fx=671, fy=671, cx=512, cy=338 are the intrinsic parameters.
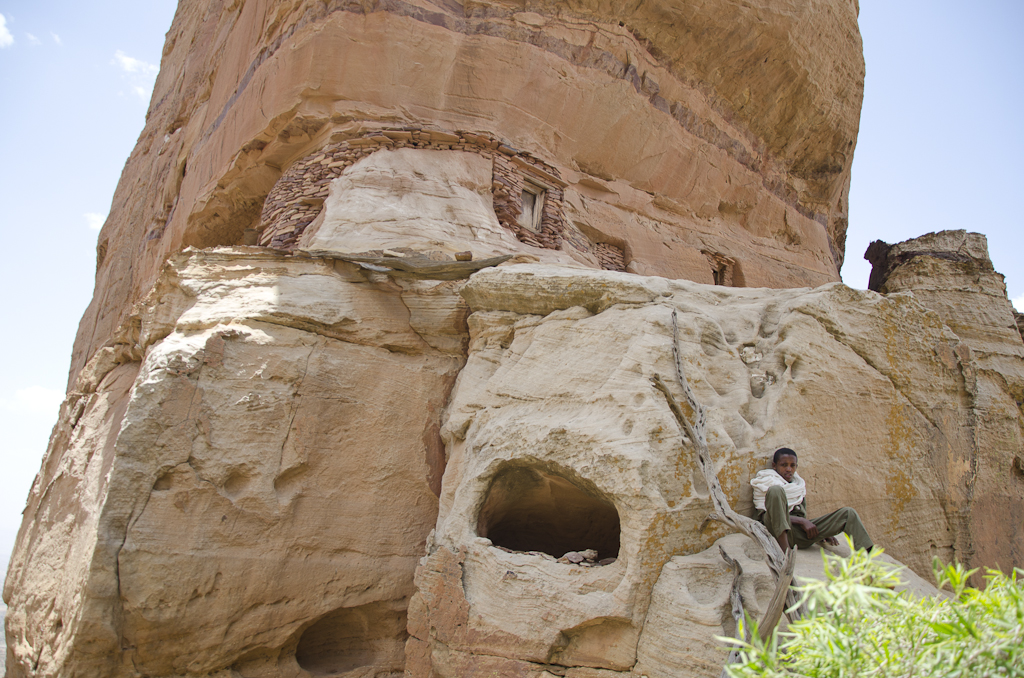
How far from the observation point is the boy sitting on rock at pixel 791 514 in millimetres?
3883

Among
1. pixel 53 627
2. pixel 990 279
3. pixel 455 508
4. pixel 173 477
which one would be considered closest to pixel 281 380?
pixel 173 477

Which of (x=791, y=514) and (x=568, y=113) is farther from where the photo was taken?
(x=568, y=113)

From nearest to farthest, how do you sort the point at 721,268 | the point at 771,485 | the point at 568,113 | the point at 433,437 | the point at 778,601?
the point at 778,601
the point at 771,485
the point at 433,437
the point at 568,113
the point at 721,268

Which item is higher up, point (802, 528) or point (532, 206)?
point (532, 206)

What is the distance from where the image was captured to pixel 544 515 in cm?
508

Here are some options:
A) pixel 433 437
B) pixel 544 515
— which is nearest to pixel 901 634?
pixel 544 515

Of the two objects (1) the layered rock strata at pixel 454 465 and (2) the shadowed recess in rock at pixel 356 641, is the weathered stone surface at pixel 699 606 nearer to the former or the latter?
(1) the layered rock strata at pixel 454 465

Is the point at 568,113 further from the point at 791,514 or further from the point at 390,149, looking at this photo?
the point at 791,514

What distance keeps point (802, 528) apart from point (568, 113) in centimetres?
652

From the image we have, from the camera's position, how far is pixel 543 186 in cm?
858

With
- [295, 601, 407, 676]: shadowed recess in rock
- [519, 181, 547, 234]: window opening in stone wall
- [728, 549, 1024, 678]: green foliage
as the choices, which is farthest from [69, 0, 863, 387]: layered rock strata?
[728, 549, 1024, 678]: green foliage

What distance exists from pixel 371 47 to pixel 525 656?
272 inches

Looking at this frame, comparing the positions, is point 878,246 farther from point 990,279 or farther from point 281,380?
point 281,380

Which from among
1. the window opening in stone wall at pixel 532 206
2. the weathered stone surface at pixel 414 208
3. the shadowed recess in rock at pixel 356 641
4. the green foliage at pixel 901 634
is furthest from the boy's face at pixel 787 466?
the window opening in stone wall at pixel 532 206
